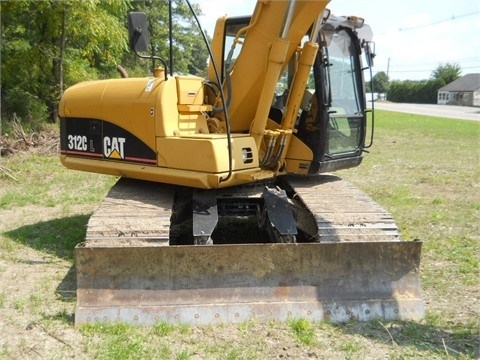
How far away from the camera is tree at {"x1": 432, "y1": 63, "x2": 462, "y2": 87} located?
78.9 metres

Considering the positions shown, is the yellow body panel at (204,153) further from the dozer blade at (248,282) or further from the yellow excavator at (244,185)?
the dozer blade at (248,282)

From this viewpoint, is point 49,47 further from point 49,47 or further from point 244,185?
point 244,185

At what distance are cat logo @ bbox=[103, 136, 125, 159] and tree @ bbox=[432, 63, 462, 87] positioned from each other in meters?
76.8

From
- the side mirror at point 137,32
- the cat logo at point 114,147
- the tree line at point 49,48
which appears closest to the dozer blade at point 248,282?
the cat logo at point 114,147

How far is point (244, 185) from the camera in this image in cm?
551

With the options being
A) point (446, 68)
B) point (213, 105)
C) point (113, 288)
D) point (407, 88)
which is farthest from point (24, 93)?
point (446, 68)

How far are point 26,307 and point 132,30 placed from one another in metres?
2.28

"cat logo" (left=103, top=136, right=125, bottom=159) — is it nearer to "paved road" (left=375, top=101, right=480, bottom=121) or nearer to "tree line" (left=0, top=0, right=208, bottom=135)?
"tree line" (left=0, top=0, right=208, bottom=135)

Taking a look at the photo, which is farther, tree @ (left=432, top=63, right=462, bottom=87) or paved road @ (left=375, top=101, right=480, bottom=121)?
tree @ (left=432, top=63, right=462, bottom=87)

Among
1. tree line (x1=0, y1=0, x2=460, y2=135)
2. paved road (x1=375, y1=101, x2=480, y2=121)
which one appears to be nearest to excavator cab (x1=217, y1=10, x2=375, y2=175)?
tree line (x1=0, y1=0, x2=460, y2=135)

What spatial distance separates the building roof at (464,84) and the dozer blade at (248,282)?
7314cm

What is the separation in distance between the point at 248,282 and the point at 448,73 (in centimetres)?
8268

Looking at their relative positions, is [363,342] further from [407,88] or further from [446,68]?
[446,68]

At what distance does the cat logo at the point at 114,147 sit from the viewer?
549 centimetres
